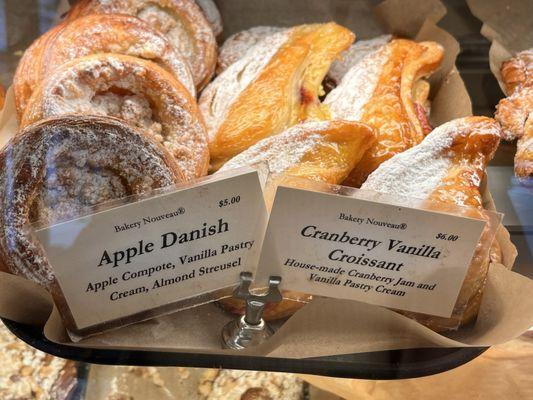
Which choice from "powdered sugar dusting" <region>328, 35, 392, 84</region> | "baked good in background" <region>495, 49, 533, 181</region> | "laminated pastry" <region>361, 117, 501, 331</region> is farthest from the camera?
"powdered sugar dusting" <region>328, 35, 392, 84</region>

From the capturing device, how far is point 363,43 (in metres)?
1.49

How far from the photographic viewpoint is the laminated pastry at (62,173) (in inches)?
30.6

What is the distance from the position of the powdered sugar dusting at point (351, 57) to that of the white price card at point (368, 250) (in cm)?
74

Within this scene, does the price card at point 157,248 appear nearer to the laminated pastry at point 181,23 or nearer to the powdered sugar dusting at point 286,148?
the powdered sugar dusting at point 286,148

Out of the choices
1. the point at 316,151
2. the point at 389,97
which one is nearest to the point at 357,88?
the point at 389,97

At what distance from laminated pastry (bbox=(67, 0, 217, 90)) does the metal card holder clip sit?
26.6 inches

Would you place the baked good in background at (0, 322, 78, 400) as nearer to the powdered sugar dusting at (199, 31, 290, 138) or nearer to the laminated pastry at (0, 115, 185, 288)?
the laminated pastry at (0, 115, 185, 288)

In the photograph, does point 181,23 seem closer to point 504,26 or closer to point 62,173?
point 62,173

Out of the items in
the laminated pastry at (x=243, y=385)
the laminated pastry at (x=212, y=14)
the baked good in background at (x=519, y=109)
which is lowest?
the laminated pastry at (x=243, y=385)

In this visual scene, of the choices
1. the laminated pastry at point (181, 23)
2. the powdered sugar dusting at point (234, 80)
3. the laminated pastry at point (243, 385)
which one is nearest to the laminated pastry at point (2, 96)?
the laminated pastry at point (181, 23)

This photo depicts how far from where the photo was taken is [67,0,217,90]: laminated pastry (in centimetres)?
131

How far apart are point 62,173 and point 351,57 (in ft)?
2.79

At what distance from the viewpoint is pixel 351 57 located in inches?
56.4

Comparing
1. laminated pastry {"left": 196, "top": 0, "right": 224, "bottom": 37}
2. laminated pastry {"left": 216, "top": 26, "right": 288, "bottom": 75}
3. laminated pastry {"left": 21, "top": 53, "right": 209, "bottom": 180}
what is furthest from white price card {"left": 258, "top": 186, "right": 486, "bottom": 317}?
laminated pastry {"left": 196, "top": 0, "right": 224, "bottom": 37}
